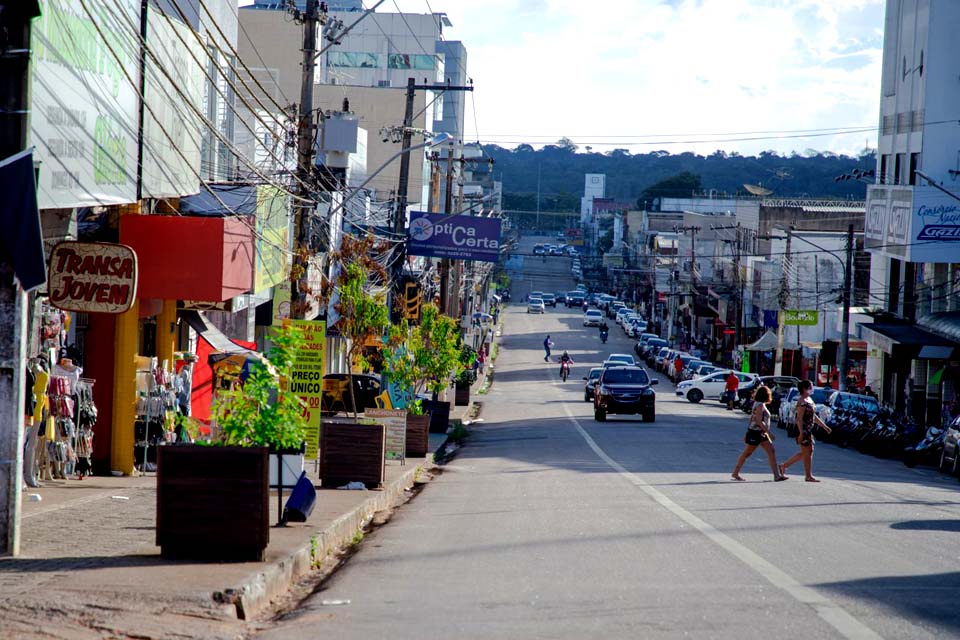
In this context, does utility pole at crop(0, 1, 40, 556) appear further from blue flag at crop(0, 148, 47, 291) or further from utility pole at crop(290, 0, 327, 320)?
utility pole at crop(290, 0, 327, 320)

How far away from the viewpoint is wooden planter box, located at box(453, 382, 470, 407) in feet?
152

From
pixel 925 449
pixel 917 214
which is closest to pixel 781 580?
pixel 925 449

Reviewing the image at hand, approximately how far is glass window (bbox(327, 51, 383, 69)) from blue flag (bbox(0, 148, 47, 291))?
86.2 metres

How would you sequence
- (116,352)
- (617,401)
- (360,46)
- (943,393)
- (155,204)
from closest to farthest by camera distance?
1. (116,352)
2. (155,204)
3. (617,401)
4. (943,393)
5. (360,46)

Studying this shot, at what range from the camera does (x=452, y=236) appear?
38.6 metres

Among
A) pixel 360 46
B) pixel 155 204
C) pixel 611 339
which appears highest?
pixel 360 46

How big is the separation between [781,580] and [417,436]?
15.4 metres

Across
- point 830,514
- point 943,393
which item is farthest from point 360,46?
point 830,514

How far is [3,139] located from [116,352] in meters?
9.31

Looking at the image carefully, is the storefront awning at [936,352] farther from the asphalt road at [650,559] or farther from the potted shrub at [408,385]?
the asphalt road at [650,559]

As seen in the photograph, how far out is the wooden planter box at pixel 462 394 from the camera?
46.3m

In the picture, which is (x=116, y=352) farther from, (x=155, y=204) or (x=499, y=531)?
(x=499, y=531)

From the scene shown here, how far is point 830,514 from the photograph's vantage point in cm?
1434

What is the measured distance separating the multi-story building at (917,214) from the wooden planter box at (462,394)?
51.2 ft
